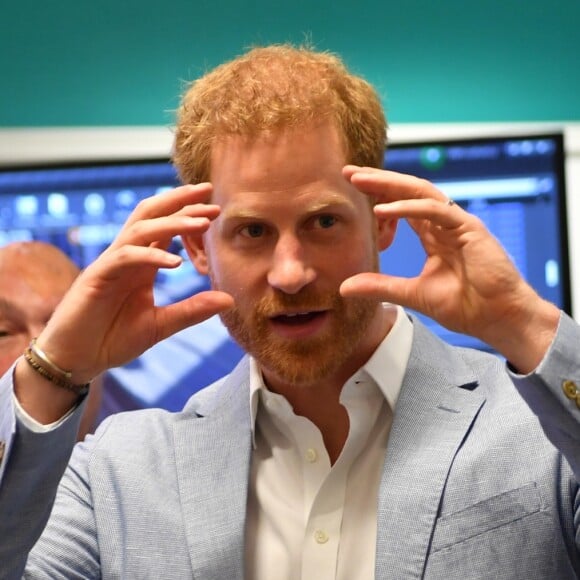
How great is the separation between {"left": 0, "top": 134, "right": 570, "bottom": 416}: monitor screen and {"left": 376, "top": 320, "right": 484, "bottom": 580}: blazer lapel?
943 mm

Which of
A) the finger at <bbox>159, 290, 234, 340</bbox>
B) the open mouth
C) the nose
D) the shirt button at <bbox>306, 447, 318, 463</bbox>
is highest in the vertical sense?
the nose

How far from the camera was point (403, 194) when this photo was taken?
1.26 metres

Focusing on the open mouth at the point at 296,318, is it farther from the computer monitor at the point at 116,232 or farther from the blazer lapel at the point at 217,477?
the computer monitor at the point at 116,232

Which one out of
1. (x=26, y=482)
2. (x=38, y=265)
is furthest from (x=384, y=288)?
(x=38, y=265)

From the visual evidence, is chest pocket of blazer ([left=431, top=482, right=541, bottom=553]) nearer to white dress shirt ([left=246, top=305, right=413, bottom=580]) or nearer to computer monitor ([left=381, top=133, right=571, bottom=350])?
white dress shirt ([left=246, top=305, right=413, bottom=580])

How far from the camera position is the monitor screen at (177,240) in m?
2.51

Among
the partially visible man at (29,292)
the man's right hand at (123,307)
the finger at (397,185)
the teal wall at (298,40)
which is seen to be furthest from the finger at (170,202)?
the teal wall at (298,40)

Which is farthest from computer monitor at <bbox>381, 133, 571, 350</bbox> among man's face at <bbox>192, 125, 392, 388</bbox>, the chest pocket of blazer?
the chest pocket of blazer

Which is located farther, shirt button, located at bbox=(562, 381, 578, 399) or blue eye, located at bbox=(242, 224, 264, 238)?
blue eye, located at bbox=(242, 224, 264, 238)

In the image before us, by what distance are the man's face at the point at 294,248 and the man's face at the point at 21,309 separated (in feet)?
3.12

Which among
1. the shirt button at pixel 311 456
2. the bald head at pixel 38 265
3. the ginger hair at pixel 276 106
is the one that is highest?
the ginger hair at pixel 276 106

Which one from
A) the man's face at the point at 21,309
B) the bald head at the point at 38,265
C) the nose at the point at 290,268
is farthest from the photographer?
the bald head at the point at 38,265

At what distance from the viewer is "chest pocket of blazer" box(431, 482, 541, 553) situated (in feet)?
4.41

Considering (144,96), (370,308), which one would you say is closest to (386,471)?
(370,308)
